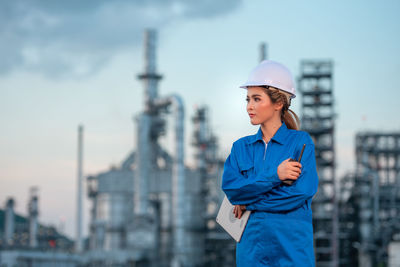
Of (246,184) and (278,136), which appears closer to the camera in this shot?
(246,184)

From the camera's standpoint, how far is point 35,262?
52.4 metres

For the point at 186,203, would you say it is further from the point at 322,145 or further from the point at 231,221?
the point at 231,221

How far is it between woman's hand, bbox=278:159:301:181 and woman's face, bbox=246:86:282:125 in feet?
1.31

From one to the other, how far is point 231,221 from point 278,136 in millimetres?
551

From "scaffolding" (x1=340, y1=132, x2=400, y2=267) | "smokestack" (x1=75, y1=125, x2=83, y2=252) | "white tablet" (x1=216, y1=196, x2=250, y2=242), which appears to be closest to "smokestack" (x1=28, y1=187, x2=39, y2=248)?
"smokestack" (x1=75, y1=125, x2=83, y2=252)

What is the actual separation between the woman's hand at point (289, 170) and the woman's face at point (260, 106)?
40 cm

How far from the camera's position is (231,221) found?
3715mm

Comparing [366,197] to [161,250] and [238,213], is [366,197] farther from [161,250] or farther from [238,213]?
[238,213]

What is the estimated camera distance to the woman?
345cm

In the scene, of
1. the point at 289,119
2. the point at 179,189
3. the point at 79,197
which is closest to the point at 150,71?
the point at 179,189

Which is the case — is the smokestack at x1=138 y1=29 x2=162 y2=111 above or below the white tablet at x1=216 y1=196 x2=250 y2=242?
above

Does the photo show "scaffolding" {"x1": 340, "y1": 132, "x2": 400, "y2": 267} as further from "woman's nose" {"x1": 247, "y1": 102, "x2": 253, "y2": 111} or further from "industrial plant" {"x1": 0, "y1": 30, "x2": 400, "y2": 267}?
"woman's nose" {"x1": 247, "y1": 102, "x2": 253, "y2": 111}

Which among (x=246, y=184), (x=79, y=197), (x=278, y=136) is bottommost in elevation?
(x=79, y=197)

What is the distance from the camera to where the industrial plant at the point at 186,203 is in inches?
1905
